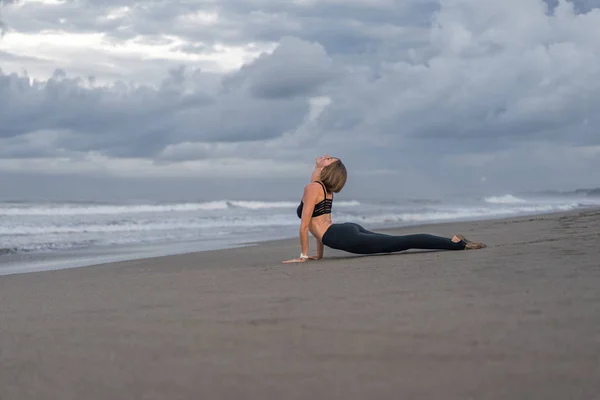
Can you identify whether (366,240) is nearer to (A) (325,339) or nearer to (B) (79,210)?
(A) (325,339)

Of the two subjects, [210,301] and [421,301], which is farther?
[210,301]

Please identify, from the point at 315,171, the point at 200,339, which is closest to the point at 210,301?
the point at 200,339

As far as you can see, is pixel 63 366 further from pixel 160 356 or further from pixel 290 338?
pixel 290 338

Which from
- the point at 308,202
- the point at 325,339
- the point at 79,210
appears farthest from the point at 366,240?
the point at 79,210

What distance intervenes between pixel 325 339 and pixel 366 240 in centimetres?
442

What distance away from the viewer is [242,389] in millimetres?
2379

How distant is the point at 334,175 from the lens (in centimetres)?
730

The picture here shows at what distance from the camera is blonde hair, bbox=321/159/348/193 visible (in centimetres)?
730

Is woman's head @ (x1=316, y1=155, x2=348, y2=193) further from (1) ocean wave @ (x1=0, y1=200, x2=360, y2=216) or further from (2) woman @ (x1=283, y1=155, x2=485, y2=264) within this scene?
(1) ocean wave @ (x1=0, y1=200, x2=360, y2=216)

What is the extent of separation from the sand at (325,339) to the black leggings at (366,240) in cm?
212

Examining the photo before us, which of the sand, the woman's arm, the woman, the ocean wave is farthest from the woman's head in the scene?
the ocean wave

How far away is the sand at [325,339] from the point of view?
2359 millimetres

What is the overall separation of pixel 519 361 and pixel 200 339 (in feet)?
4.67

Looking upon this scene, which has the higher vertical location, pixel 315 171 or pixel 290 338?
pixel 315 171
